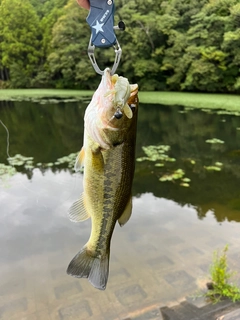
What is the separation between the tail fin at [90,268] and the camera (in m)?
1.50

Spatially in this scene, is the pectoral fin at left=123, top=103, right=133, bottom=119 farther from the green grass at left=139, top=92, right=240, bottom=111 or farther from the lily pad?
the green grass at left=139, top=92, right=240, bottom=111

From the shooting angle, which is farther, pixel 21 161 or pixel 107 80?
pixel 21 161

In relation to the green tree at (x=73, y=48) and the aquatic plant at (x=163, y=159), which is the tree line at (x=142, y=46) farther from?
the aquatic plant at (x=163, y=159)

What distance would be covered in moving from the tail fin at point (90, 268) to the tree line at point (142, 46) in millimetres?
20124

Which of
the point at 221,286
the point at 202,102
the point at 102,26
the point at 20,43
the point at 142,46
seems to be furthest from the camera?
the point at 20,43

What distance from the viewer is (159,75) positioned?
23.8 metres

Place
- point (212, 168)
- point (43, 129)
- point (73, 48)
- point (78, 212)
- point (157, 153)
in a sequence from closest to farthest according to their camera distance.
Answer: point (78, 212), point (212, 168), point (157, 153), point (43, 129), point (73, 48)

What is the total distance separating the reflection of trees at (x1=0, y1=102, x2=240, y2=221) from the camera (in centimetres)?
639

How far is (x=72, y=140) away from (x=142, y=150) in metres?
2.45

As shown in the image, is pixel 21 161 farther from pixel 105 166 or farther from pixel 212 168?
pixel 105 166

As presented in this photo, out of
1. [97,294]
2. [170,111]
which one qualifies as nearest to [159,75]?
[170,111]

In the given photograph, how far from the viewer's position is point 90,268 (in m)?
1.54

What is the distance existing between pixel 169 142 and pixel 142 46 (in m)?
14.7

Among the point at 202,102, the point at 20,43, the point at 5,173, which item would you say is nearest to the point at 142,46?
the point at 202,102
